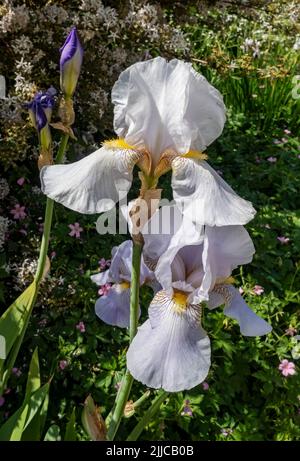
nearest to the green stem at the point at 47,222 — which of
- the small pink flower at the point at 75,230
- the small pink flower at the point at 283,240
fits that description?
the small pink flower at the point at 75,230

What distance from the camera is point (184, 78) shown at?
3.24 feet

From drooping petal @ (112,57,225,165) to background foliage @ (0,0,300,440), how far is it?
2.97 ft

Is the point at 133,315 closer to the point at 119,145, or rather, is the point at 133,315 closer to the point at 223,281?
the point at 223,281

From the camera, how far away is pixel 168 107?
1021 mm

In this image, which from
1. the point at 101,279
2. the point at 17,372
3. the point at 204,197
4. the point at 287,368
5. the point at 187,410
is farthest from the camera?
the point at 287,368

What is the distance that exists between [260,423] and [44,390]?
105 cm

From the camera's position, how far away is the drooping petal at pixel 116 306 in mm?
1308

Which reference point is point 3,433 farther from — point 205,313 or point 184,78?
point 205,313

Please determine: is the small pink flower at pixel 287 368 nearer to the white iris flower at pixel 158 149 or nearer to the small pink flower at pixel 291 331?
the small pink flower at pixel 291 331

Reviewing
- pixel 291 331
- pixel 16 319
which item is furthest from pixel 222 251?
pixel 291 331

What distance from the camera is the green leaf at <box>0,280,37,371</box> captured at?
141 centimetres

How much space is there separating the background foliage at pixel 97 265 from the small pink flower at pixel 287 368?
1.1 inches

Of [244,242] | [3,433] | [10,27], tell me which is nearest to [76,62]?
[244,242]

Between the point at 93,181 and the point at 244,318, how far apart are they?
0.48 meters
